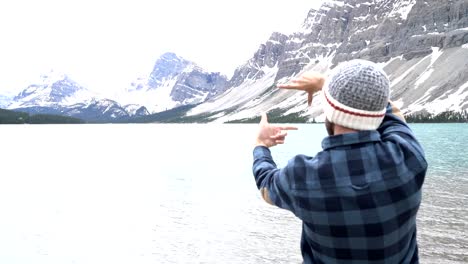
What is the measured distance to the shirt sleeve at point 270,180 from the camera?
3590mm

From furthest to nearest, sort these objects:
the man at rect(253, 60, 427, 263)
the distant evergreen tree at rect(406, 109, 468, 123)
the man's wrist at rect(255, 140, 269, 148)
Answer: the distant evergreen tree at rect(406, 109, 468, 123) → the man's wrist at rect(255, 140, 269, 148) → the man at rect(253, 60, 427, 263)

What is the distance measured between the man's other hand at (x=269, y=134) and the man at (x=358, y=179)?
0.55 m

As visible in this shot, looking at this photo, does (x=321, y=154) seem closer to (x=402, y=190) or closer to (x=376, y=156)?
(x=376, y=156)

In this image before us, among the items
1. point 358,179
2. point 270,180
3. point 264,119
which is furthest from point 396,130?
point 264,119

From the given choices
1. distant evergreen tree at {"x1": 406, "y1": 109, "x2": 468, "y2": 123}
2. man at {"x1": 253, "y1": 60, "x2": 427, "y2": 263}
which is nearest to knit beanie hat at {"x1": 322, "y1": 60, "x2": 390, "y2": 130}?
man at {"x1": 253, "y1": 60, "x2": 427, "y2": 263}

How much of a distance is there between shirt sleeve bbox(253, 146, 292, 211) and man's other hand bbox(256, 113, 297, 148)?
7 cm

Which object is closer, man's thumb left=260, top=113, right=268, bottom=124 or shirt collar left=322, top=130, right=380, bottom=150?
shirt collar left=322, top=130, right=380, bottom=150

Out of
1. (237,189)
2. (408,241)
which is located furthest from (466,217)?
(408,241)

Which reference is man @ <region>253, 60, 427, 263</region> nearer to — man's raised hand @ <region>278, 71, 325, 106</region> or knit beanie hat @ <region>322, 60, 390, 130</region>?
knit beanie hat @ <region>322, 60, 390, 130</region>

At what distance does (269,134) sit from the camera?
410 centimetres

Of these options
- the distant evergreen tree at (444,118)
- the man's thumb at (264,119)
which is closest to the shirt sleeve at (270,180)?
the man's thumb at (264,119)

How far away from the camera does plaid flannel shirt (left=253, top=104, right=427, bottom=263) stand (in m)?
3.36

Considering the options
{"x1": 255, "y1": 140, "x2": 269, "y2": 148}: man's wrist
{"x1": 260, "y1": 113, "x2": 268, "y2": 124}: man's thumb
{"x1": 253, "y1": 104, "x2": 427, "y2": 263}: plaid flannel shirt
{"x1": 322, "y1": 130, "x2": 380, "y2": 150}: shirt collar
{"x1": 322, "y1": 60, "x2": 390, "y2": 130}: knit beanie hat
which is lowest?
{"x1": 253, "y1": 104, "x2": 427, "y2": 263}: plaid flannel shirt

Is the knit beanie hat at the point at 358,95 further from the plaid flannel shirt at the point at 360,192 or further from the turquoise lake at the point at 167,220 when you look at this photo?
the turquoise lake at the point at 167,220
